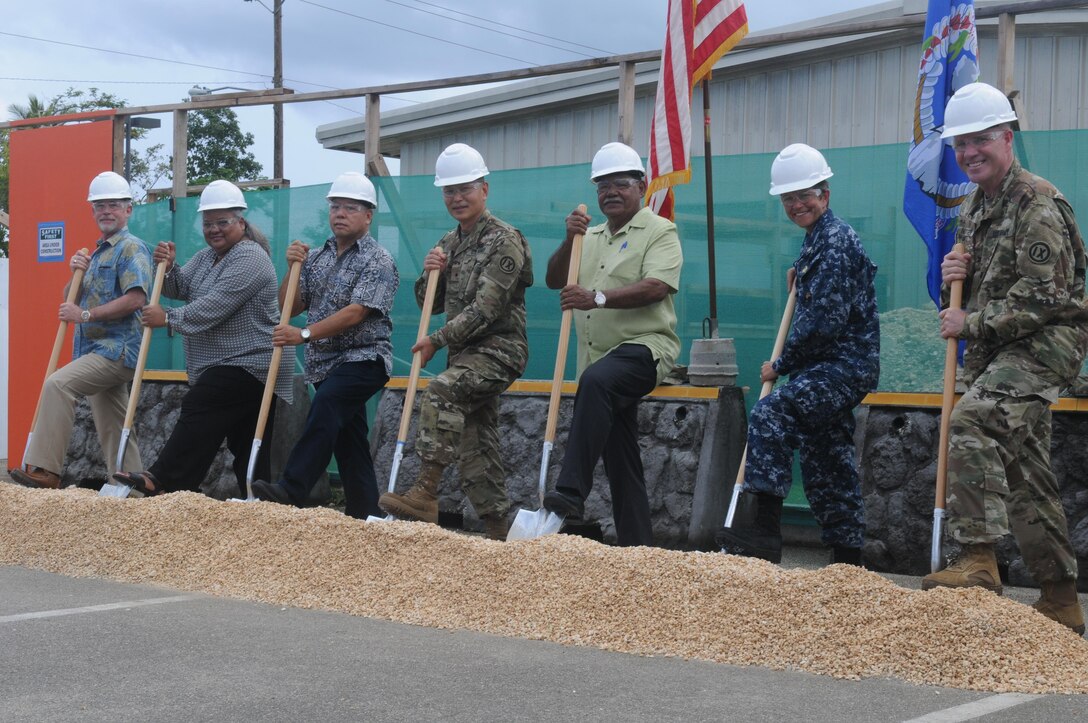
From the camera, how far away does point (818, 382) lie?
6.14 m

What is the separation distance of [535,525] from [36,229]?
7.82 meters

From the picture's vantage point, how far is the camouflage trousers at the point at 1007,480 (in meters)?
5.11

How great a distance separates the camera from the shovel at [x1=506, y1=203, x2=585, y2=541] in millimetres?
6189

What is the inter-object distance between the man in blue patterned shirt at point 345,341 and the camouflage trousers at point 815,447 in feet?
7.43

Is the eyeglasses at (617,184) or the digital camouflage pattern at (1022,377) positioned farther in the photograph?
the eyeglasses at (617,184)

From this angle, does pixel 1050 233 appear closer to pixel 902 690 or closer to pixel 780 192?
pixel 780 192

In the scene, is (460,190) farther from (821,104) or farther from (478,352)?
(821,104)

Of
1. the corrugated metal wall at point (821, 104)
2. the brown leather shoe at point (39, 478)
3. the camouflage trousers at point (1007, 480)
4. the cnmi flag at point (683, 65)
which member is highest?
the corrugated metal wall at point (821, 104)

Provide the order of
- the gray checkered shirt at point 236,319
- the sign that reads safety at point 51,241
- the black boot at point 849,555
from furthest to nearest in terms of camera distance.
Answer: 1. the sign that reads safety at point 51,241
2. the gray checkered shirt at point 236,319
3. the black boot at point 849,555

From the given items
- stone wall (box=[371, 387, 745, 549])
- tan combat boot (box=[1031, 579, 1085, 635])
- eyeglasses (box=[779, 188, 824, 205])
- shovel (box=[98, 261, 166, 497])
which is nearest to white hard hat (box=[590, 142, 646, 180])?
eyeglasses (box=[779, 188, 824, 205])

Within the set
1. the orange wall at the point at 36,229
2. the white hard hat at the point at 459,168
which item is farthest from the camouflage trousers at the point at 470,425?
the orange wall at the point at 36,229

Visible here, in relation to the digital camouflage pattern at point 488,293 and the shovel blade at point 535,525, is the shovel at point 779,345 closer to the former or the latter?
the shovel blade at point 535,525

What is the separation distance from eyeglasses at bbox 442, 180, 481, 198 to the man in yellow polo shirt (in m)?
0.59

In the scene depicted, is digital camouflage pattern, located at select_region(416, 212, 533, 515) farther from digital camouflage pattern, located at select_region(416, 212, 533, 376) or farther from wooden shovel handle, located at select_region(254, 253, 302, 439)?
wooden shovel handle, located at select_region(254, 253, 302, 439)
